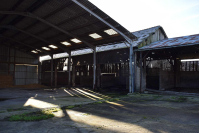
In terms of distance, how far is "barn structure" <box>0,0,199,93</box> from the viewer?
12769mm

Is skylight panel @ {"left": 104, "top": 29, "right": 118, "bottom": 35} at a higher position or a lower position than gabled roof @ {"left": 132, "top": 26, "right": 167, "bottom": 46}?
lower

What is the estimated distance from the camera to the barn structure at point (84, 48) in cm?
1277

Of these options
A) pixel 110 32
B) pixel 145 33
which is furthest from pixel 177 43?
pixel 145 33

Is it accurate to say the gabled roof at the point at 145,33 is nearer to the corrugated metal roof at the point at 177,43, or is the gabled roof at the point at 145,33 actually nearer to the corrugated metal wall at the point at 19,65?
the corrugated metal roof at the point at 177,43

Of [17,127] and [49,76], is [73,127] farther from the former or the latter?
[49,76]

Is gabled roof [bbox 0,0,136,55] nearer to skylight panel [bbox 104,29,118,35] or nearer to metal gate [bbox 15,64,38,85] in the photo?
skylight panel [bbox 104,29,118,35]

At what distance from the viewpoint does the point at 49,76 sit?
89.0 feet

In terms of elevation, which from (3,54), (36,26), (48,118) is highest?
(36,26)

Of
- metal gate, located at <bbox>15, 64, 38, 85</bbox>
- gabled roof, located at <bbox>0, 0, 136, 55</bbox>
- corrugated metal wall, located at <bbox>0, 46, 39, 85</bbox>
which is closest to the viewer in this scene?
gabled roof, located at <bbox>0, 0, 136, 55</bbox>

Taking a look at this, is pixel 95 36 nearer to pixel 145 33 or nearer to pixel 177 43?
pixel 145 33

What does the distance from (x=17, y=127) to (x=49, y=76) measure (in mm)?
23014

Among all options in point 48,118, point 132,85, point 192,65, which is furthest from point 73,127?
point 192,65

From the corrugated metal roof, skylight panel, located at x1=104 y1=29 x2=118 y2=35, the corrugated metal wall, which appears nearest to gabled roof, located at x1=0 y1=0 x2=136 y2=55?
skylight panel, located at x1=104 y1=29 x2=118 y2=35

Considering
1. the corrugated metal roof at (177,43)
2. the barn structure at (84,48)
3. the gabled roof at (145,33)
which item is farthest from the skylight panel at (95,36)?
the corrugated metal roof at (177,43)
